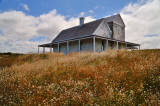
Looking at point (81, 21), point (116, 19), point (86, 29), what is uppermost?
point (116, 19)

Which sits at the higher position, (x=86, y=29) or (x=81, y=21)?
(x=81, y=21)

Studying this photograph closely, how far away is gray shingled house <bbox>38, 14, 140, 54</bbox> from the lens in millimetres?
20655

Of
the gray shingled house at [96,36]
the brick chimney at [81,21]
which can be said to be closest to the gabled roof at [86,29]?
the gray shingled house at [96,36]

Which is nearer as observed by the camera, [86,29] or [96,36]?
[96,36]

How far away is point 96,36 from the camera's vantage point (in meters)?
18.0

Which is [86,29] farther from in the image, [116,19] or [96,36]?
[116,19]

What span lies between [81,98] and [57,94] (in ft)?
2.39

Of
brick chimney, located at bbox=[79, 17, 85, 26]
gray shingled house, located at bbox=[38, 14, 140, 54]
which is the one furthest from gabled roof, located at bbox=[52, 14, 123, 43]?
brick chimney, located at bbox=[79, 17, 85, 26]

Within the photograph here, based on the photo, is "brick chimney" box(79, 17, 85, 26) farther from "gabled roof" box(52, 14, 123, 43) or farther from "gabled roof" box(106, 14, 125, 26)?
"gabled roof" box(106, 14, 125, 26)

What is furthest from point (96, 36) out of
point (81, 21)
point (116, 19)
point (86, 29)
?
point (116, 19)

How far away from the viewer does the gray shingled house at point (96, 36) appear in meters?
20.7

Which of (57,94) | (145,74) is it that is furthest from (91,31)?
(57,94)

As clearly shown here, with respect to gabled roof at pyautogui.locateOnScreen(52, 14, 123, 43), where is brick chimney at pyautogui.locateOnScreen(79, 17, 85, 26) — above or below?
above

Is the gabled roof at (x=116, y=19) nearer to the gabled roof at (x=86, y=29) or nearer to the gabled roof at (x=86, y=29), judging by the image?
the gabled roof at (x=86, y=29)
